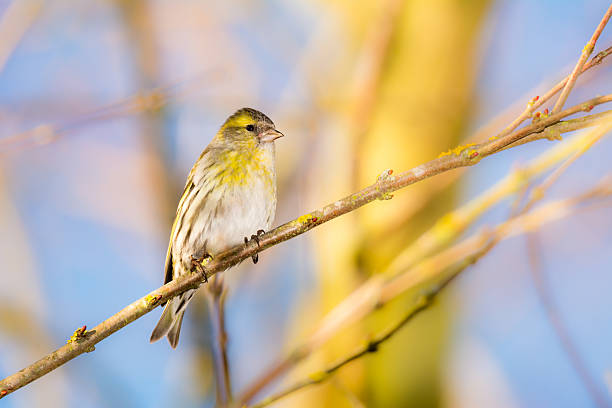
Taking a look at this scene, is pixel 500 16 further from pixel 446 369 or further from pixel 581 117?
pixel 581 117

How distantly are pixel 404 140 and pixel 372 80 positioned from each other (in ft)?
3.18

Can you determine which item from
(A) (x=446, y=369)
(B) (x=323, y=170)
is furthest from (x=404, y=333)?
(B) (x=323, y=170)

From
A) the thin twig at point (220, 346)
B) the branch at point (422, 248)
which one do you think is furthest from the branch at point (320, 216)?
the branch at point (422, 248)

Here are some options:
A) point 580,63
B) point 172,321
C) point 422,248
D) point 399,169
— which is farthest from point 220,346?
point 399,169

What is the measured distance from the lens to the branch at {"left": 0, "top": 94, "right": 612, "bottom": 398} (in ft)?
4.54

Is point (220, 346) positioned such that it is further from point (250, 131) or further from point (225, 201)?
point (250, 131)

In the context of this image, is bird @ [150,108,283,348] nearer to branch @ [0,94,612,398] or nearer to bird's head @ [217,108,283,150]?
bird's head @ [217,108,283,150]

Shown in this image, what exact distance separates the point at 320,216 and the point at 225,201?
1156mm

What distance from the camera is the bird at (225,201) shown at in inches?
104

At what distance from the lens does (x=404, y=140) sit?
3.92 m

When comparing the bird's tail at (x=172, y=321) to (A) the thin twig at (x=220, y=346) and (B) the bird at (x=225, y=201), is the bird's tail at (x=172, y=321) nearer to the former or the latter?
(B) the bird at (x=225, y=201)

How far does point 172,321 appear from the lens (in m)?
2.65

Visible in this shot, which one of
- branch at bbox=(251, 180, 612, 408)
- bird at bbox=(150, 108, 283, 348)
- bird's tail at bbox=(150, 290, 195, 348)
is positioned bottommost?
branch at bbox=(251, 180, 612, 408)

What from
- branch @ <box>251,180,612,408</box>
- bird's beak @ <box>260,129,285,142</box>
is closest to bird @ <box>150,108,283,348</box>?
bird's beak @ <box>260,129,285,142</box>
